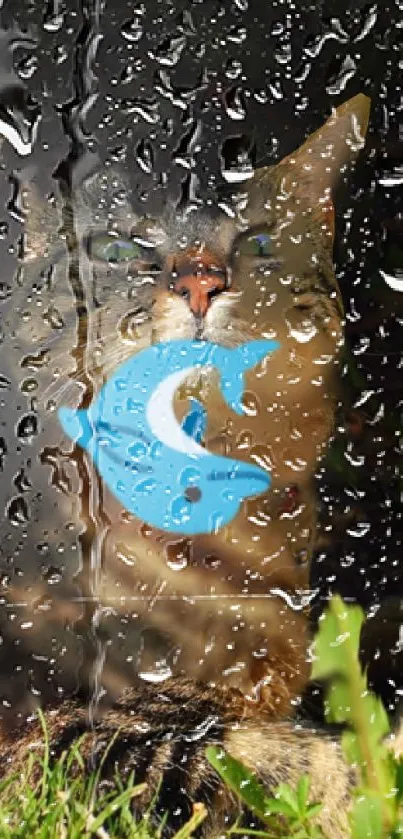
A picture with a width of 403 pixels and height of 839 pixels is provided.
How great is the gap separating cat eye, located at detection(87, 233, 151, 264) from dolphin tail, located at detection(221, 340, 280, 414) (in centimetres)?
13

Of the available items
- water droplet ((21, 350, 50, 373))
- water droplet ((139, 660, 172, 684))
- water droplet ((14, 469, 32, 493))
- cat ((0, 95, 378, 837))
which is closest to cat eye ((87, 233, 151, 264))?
cat ((0, 95, 378, 837))

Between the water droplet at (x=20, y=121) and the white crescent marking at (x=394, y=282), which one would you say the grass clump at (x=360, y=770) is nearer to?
the white crescent marking at (x=394, y=282)

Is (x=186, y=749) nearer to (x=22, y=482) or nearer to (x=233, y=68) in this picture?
(x=22, y=482)

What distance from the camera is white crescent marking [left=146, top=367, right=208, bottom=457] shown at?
2.43 ft

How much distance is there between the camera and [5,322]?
0.77m

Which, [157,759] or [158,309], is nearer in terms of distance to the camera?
[157,759]

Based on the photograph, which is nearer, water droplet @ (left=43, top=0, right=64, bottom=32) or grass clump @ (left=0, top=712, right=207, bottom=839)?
grass clump @ (left=0, top=712, right=207, bottom=839)

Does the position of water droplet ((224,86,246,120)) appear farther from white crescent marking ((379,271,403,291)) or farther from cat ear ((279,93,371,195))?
white crescent marking ((379,271,403,291))

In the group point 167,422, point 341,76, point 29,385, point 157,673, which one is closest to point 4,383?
point 29,385

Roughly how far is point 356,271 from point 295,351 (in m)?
0.09

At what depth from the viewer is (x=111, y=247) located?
0.79 m

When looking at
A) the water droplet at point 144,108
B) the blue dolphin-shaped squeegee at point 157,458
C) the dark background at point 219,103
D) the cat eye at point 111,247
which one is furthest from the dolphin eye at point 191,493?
the water droplet at point 144,108

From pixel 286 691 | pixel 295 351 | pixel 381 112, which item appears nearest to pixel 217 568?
pixel 286 691

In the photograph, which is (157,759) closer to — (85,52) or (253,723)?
(253,723)
